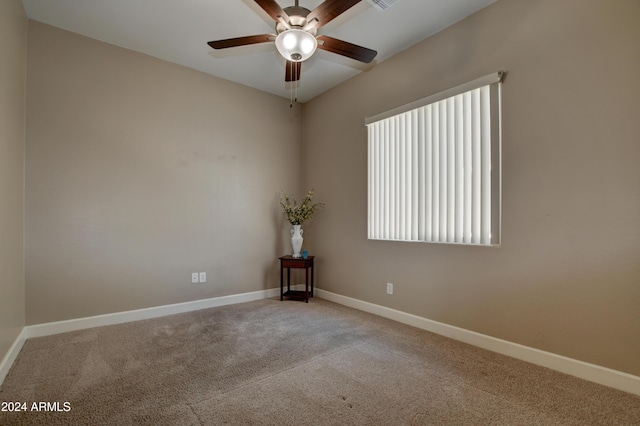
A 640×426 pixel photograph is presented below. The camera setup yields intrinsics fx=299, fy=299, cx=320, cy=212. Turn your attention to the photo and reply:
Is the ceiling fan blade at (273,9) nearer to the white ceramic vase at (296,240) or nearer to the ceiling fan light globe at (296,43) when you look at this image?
the ceiling fan light globe at (296,43)

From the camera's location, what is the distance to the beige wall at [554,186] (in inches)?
75.7

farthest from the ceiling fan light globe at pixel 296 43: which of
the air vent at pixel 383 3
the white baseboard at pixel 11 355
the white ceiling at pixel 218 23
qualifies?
the white baseboard at pixel 11 355

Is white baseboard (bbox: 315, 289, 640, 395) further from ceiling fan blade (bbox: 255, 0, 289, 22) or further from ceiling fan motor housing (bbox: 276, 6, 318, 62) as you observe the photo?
ceiling fan blade (bbox: 255, 0, 289, 22)

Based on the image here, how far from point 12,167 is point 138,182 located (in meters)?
1.06

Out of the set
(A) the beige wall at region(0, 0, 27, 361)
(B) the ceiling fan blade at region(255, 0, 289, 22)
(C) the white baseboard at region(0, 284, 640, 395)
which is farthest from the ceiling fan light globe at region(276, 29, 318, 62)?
(C) the white baseboard at region(0, 284, 640, 395)

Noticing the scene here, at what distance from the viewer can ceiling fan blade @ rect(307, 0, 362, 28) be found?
6.33ft

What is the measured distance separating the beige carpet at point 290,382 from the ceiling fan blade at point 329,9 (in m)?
2.47

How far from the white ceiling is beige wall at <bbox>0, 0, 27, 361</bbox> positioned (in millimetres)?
487

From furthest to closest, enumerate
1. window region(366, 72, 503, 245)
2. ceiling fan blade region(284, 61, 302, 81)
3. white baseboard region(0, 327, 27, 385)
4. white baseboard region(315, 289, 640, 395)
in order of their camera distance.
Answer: ceiling fan blade region(284, 61, 302, 81) → window region(366, 72, 503, 245) → white baseboard region(0, 327, 27, 385) → white baseboard region(315, 289, 640, 395)

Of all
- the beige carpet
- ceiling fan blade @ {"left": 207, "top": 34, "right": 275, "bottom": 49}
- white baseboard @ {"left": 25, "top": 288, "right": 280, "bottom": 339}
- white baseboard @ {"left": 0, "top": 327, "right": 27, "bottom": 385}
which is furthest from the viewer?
white baseboard @ {"left": 25, "top": 288, "right": 280, "bottom": 339}

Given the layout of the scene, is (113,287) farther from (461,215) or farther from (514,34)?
(514,34)

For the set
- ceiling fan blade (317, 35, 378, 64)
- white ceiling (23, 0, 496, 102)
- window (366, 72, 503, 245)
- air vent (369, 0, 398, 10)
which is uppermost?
white ceiling (23, 0, 496, 102)

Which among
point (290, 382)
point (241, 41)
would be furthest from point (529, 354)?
point (241, 41)

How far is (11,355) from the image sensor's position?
2254 mm
